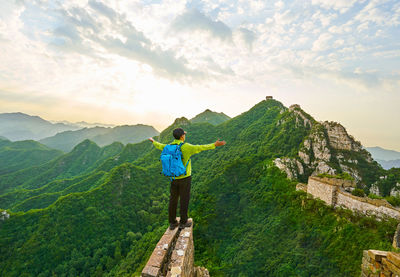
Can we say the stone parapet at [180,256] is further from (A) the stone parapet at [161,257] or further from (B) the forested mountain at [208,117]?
(B) the forested mountain at [208,117]

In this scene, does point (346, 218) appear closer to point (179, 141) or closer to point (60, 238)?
point (179, 141)

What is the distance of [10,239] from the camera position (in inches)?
1152

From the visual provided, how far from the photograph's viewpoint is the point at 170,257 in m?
4.67

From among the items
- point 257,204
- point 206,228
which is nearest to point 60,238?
point 206,228

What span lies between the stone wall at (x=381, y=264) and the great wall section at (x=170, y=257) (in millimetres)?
4880

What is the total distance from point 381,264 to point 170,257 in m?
5.40

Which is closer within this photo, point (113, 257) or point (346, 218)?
point (346, 218)

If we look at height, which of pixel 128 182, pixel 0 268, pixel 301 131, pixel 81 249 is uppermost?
pixel 301 131

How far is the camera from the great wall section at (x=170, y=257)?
12.5ft

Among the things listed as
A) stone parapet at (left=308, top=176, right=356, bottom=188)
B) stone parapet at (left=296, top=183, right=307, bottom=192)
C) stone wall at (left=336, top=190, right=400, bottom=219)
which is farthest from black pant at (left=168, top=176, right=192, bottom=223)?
stone parapet at (left=296, top=183, right=307, bottom=192)

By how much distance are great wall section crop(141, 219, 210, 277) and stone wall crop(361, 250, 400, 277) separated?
4.88 metres

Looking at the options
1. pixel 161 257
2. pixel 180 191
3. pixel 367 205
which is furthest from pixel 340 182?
pixel 161 257

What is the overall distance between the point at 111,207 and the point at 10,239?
52.4 ft

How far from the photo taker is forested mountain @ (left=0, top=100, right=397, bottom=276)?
13.0m
